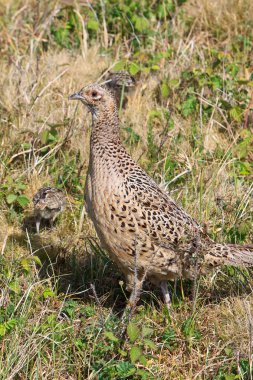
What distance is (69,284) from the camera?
19.8 ft

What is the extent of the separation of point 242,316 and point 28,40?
4.40 meters

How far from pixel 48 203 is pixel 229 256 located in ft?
4.72

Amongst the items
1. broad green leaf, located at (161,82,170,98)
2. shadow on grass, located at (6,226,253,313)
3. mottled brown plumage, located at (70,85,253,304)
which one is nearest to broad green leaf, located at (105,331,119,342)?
mottled brown plumage, located at (70,85,253,304)

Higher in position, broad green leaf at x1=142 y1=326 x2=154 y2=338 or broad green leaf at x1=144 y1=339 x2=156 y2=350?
broad green leaf at x1=142 y1=326 x2=154 y2=338

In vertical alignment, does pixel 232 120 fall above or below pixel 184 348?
above

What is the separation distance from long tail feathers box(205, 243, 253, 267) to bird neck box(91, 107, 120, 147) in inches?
37.2

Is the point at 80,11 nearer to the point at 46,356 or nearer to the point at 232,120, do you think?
the point at 232,120

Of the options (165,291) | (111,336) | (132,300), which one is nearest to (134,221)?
(132,300)

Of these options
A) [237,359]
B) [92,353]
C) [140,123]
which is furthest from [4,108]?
[237,359]

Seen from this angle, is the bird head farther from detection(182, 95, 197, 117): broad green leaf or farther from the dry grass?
detection(182, 95, 197, 117): broad green leaf

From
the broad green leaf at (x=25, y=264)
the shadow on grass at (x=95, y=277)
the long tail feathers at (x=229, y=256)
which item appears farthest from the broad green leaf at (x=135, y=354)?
the broad green leaf at (x=25, y=264)

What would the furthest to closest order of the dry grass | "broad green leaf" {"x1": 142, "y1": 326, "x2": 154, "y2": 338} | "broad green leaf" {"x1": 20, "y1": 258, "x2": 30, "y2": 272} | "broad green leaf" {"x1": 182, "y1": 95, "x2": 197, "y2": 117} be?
"broad green leaf" {"x1": 182, "y1": 95, "x2": 197, "y2": 117} < "broad green leaf" {"x1": 20, "y1": 258, "x2": 30, "y2": 272} < the dry grass < "broad green leaf" {"x1": 142, "y1": 326, "x2": 154, "y2": 338}

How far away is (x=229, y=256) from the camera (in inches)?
226

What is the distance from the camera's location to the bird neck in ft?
18.9
